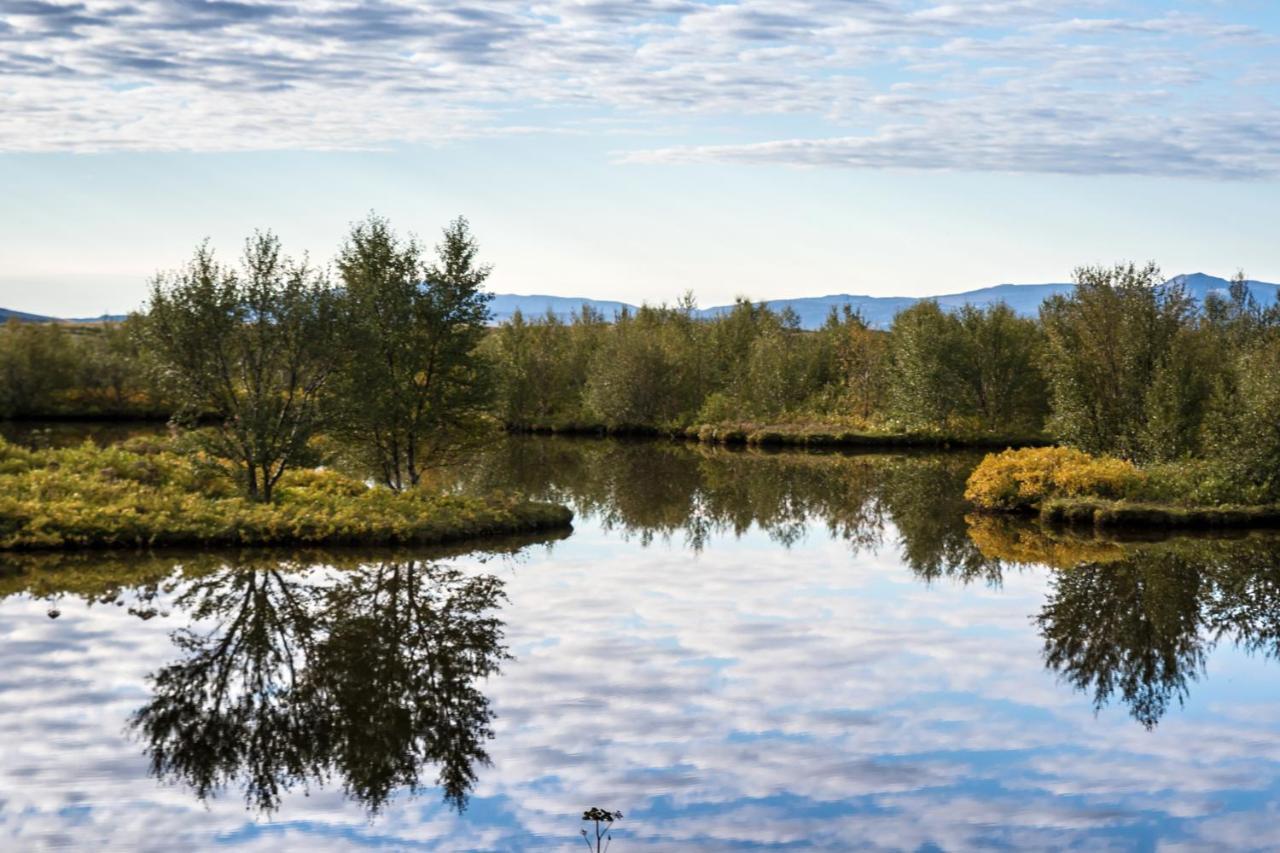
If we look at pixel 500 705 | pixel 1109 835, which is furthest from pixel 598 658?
pixel 1109 835

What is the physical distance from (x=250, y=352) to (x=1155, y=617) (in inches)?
744

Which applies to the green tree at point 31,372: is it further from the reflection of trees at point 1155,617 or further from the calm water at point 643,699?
the reflection of trees at point 1155,617

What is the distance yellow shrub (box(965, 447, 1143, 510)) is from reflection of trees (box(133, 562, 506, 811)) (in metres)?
17.1

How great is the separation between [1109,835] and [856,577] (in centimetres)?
1298

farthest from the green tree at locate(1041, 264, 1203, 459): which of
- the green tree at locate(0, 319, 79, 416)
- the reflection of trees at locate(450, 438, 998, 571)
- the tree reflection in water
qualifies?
the green tree at locate(0, 319, 79, 416)

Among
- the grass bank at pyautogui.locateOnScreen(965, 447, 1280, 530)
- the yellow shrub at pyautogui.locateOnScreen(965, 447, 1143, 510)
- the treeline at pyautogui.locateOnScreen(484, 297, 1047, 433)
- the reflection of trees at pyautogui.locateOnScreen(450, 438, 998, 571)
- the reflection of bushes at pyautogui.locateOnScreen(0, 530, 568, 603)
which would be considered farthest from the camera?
the treeline at pyautogui.locateOnScreen(484, 297, 1047, 433)

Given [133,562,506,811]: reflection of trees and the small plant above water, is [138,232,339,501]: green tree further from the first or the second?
the small plant above water

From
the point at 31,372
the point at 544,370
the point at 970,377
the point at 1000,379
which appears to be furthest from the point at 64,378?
the point at 1000,379

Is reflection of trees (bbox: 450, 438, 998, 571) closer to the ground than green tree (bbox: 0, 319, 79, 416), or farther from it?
closer to the ground

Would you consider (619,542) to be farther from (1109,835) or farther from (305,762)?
(1109,835)

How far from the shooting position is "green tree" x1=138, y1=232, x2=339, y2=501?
2722cm

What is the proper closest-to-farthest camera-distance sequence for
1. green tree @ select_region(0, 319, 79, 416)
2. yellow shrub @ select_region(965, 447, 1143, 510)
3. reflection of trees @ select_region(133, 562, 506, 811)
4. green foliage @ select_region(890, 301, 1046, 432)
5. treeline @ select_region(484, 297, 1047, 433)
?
1. reflection of trees @ select_region(133, 562, 506, 811)
2. yellow shrub @ select_region(965, 447, 1143, 510)
3. green foliage @ select_region(890, 301, 1046, 432)
4. treeline @ select_region(484, 297, 1047, 433)
5. green tree @ select_region(0, 319, 79, 416)

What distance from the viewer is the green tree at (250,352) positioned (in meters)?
27.2

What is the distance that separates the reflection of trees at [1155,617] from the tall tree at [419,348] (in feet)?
47.2
